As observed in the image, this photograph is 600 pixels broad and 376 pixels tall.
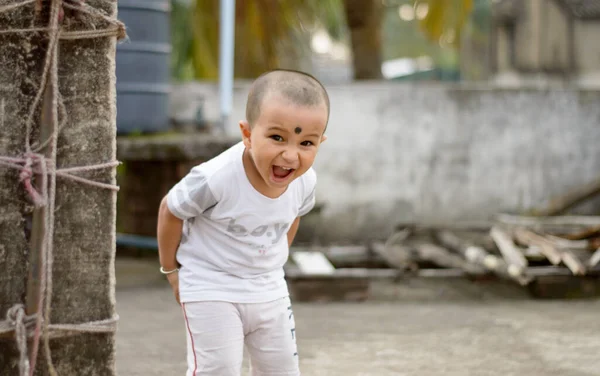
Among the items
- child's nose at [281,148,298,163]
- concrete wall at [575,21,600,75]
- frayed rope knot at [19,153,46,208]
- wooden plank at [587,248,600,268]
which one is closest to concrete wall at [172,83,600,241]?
wooden plank at [587,248,600,268]

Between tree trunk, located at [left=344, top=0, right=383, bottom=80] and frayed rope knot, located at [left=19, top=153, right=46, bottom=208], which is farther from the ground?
tree trunk, located at [left=344, top=0, right=383, bottom=80]

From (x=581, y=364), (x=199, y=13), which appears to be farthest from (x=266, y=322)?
(x=199, y=13)

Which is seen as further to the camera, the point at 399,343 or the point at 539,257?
the point at 539,257

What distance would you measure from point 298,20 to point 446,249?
520cm

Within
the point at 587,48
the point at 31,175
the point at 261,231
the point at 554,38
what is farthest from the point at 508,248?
the point at 554,38

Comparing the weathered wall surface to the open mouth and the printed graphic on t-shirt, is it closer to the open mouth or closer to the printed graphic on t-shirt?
the printed graphic on t-shirt

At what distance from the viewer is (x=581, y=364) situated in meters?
4.68

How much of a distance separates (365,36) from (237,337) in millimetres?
9499

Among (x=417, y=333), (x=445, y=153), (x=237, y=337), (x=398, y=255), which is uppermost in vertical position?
(x=445, y=153)

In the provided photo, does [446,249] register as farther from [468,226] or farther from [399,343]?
[399,343]

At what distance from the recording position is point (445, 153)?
870 cm

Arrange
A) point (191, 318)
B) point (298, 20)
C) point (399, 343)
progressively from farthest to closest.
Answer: point (298, 20) → point (399, 343) → point (191, 318)

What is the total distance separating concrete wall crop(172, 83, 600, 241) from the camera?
856cm

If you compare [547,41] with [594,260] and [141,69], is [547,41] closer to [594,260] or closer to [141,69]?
[141,69]
